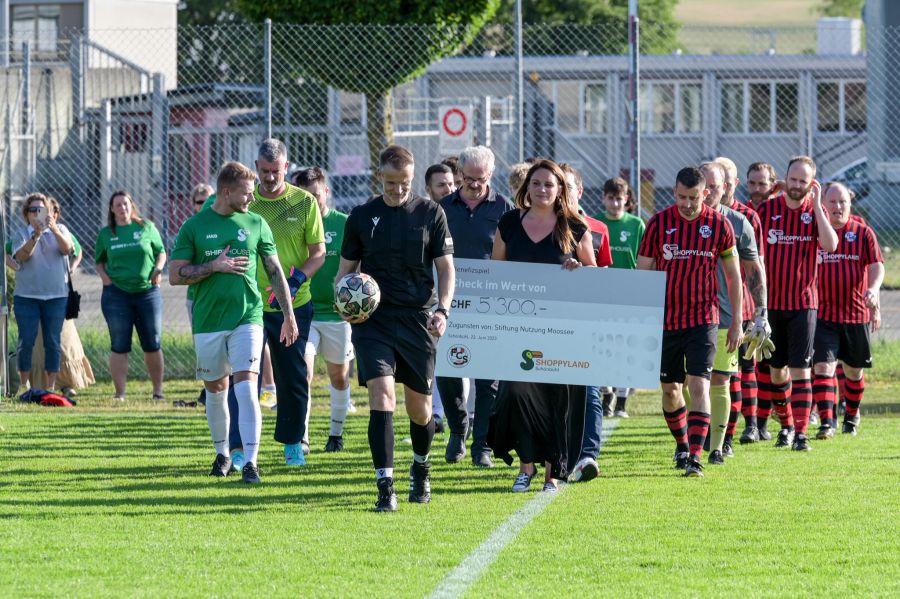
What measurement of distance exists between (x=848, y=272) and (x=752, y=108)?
2540cm

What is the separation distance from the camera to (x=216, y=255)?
8555 millimetres

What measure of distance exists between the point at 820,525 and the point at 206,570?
10.4 feet

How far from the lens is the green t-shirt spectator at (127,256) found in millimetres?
13375

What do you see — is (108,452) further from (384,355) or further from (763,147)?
(763,147)

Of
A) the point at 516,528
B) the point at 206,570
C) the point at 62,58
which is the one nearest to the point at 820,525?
the point at 516,528

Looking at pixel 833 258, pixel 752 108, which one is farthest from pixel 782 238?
pixel 752 108

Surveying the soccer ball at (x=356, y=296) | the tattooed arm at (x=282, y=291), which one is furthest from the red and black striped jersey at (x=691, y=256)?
the tattooed arm at (x=282, y=291)

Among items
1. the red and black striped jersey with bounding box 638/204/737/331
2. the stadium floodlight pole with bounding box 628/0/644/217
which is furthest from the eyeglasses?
the stadium floodlight pole with bounding box 628/0/644/217

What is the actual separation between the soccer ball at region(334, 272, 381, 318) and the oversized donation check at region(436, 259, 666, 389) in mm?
996

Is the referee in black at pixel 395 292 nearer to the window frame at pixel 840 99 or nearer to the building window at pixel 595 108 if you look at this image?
the building window at pixel 595 108

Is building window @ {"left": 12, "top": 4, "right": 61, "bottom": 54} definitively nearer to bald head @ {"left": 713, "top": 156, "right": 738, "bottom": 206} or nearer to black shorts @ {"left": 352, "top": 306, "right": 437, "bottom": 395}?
bald head @ {"left": 713, "top": 156, "right": 738, "bottom": 206}

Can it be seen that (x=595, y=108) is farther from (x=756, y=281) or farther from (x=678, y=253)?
(x=678, y=253)

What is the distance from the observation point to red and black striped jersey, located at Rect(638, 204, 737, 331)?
8.86m

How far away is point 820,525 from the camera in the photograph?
7.22 metres
